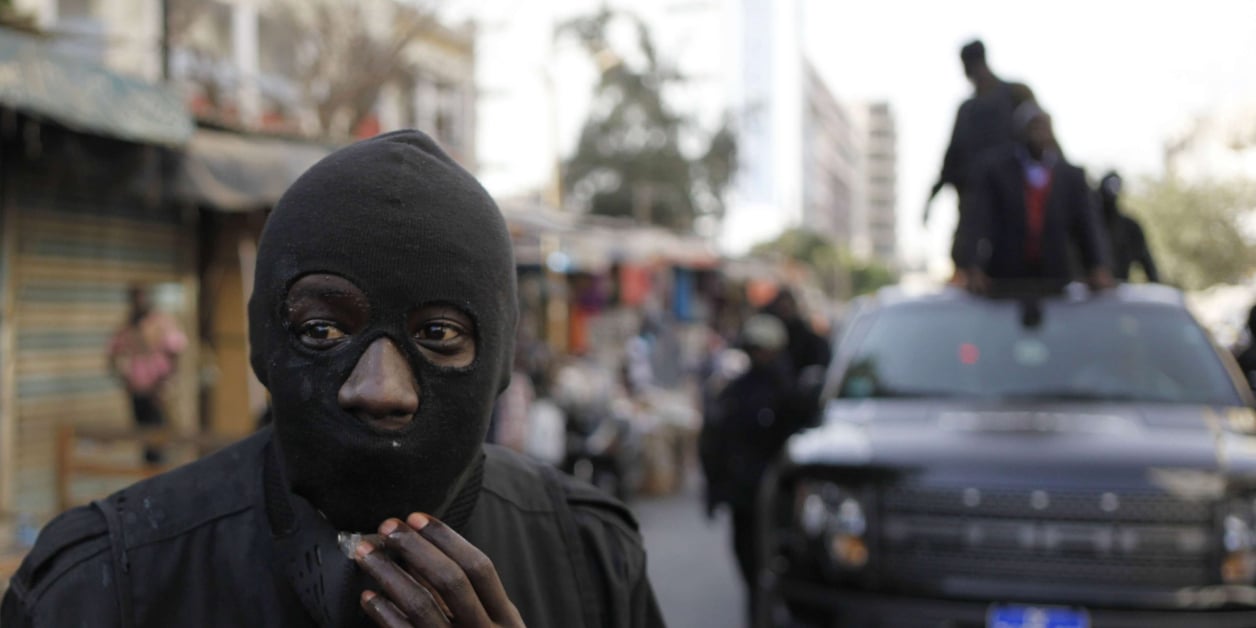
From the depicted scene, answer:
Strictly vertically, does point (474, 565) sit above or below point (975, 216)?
below

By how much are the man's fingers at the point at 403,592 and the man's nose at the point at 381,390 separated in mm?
187

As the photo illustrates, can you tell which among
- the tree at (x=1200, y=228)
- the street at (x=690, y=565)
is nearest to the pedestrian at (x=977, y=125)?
the street at (x=690, y=565)

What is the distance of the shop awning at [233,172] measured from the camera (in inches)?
293

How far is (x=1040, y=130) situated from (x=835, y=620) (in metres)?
2.62

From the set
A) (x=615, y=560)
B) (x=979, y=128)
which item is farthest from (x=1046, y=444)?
(x=615, y=560)

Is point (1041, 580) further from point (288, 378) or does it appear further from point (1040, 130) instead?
point (288, 378)

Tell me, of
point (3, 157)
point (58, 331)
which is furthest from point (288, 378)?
point (58, 331)

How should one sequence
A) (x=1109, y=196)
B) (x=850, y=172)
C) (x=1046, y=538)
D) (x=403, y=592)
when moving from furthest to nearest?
(x=850, y=172)
(x=1109, y=196)
(x=1046, y=538)
(x=403, y=592)

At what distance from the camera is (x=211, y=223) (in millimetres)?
10336

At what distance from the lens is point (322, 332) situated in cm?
153

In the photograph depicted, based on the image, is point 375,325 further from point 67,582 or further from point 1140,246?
point 1140,246

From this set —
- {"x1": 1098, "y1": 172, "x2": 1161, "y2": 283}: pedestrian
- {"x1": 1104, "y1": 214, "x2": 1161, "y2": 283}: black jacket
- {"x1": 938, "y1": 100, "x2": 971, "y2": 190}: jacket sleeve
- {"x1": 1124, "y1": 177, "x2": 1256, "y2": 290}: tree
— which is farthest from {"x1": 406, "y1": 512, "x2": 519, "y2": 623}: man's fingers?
{"x1": 1124, "y1": 177, "x2": 1256, "y2": 290}: tree

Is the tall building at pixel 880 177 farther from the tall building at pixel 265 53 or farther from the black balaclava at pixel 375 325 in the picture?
the black balaclava at pixel 375 325

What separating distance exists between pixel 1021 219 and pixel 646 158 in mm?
40338
